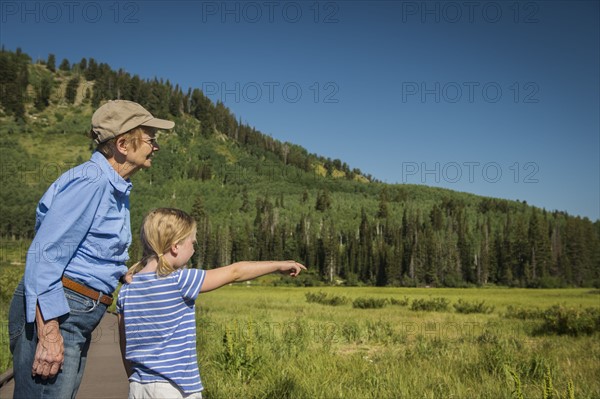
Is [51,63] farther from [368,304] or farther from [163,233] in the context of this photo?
[163,233]

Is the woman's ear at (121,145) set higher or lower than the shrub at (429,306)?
higher

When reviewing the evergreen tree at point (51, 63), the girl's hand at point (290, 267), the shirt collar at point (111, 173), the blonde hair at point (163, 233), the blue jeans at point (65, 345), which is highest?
the evergreen tree at point (51, 63)

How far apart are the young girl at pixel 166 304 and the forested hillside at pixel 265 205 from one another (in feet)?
209

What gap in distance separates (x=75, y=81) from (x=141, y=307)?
6731 inches

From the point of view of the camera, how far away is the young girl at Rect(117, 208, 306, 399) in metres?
2.46

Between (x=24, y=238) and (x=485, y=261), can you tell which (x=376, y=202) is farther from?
(x=24, y=238)

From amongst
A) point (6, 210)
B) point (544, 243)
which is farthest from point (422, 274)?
point (6, 210)

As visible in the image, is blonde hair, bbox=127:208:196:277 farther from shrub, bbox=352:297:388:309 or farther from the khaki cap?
shrub, bbox=352:297:388:309

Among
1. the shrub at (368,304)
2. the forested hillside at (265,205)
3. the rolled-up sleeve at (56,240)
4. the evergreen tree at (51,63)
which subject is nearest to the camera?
the rolled-up sleeve at (56,240)

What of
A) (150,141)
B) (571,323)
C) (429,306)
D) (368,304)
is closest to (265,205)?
(368,304)

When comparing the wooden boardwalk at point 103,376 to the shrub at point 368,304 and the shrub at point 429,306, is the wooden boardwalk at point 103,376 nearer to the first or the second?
the shrub at point 429,306

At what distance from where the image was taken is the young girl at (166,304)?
2.46 m

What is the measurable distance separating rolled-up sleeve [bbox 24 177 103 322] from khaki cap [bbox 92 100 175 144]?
33 centimetres

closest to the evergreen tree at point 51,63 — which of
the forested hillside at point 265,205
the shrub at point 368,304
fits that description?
the forested hillside at point 265,205
